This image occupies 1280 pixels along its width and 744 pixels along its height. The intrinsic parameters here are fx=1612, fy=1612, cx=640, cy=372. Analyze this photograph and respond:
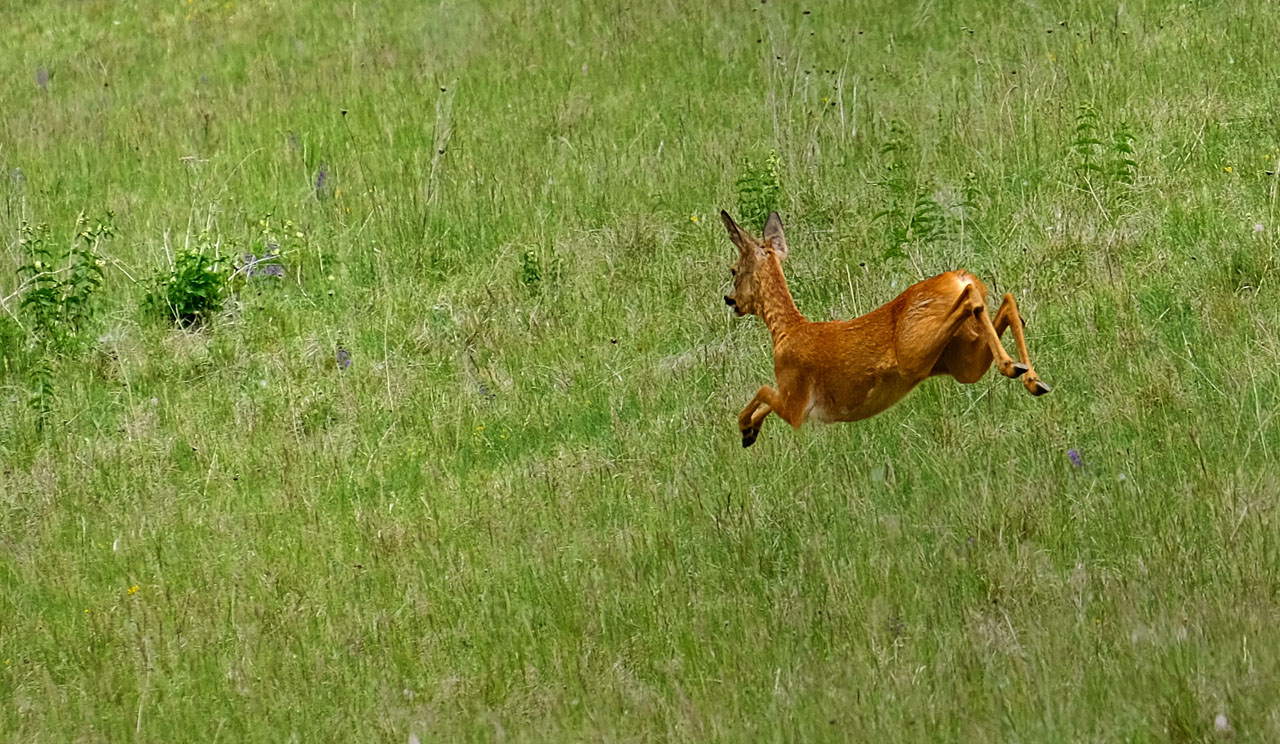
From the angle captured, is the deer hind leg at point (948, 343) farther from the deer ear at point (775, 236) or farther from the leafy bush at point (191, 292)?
the leafy bush at point (191, 292)

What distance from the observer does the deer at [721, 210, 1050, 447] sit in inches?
170

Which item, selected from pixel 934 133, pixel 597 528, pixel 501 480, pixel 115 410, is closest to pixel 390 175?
pixel 115 410

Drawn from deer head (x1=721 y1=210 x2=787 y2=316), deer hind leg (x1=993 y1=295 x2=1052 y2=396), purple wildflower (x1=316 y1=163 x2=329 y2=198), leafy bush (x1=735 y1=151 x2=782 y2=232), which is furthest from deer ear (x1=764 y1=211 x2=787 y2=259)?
purple wildflower (x1=316 y1=163 x2=329 y2=198)

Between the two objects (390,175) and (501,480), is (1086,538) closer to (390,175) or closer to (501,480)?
(501,480)

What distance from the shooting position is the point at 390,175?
1023 cm

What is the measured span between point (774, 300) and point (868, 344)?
23.7 inches

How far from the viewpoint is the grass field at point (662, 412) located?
4.80 meters

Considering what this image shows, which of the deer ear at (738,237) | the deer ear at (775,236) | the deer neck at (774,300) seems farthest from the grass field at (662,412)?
the deer ear at (738,237)

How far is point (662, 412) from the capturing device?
6688mm

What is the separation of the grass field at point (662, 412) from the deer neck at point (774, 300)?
2.42 ft

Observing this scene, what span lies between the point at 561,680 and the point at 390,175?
5.75 metres

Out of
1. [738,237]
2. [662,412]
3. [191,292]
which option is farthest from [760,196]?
[738,237]

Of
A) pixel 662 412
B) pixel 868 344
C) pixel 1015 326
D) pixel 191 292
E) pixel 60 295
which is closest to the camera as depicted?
pixel 1015 326

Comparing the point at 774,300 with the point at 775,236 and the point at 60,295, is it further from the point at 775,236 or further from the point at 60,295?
the point at 60,295
